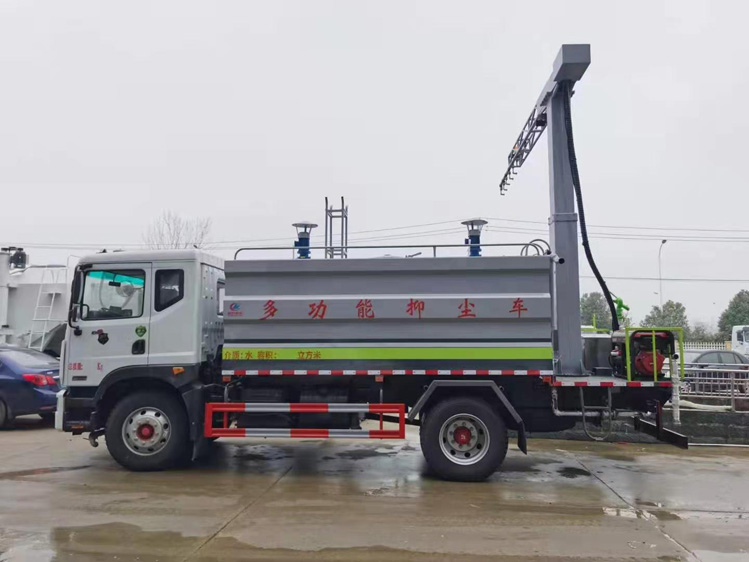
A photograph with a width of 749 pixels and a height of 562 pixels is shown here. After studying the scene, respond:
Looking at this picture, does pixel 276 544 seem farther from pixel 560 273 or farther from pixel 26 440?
pixel 26 440

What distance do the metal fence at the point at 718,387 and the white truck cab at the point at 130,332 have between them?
29.2 ft

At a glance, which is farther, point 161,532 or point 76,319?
point 76,319

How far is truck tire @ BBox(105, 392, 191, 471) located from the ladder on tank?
9.33m

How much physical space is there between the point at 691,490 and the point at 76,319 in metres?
7.95

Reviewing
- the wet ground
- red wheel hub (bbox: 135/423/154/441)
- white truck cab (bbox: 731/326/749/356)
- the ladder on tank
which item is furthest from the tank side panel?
white truck cab (bbox: 731/326/749/356)

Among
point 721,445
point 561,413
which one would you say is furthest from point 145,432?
point 721,445

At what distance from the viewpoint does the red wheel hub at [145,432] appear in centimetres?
754

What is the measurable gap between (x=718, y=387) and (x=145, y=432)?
10.6 metres

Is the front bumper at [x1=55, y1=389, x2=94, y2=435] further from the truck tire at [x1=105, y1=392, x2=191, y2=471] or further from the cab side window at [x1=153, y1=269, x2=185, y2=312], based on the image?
the cab side window at [x1=153, y1=269, x2=185, y2=312]

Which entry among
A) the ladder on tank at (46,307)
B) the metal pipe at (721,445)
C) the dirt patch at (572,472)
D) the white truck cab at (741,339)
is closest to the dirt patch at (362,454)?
the dirt patch at (572,472)

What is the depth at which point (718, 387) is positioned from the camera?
1170 centimetres

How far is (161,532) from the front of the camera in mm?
5398

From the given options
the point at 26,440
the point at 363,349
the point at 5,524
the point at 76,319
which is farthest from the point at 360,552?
the point at 26,440

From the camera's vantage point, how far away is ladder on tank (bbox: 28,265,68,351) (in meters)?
15.6
